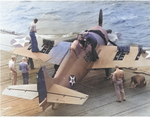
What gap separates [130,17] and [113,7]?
2.14 metres

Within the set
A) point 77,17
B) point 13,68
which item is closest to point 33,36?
point 13,68

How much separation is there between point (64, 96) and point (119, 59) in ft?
10.5

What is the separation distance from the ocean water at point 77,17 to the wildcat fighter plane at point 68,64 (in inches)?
290

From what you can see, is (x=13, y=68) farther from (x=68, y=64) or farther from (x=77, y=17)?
(x=77, y=17)

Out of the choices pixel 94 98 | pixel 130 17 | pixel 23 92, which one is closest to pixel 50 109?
pixel 23 92

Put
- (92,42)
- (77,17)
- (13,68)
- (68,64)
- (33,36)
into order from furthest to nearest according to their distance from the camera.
A: (77,17)
(92,42)
(33,36)
(13,68)
(68,64)

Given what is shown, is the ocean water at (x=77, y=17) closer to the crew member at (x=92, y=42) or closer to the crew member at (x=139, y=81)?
the crew member at (x=139, y=81)

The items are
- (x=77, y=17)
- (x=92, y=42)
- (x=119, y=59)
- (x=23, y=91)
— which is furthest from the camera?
(x=77, y=17)

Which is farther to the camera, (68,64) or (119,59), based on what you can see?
(119,59)

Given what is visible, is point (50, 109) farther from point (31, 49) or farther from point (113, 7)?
point (113, 7)

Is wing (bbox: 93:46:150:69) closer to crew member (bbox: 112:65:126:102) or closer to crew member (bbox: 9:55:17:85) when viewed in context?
crew member (bbox: 112:65:126:102)

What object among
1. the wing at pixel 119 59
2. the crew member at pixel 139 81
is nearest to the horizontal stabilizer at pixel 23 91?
the wing at pixel 119 59

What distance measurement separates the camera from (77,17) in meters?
22.0

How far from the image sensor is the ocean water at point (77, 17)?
1903 centimetres
